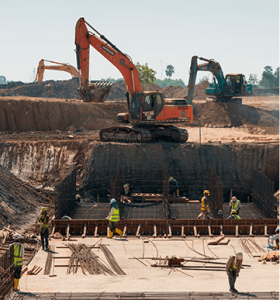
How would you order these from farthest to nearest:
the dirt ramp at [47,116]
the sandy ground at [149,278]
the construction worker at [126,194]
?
the dirt ramp at [47,116] → the construction worker at [126,194] → the sandy ground at [149,278]

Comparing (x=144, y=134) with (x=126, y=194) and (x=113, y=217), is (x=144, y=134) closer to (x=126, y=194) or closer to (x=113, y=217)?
(x=126, y=194)

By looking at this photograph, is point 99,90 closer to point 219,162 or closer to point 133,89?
point 133,89

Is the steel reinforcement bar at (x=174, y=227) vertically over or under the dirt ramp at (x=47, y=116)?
under

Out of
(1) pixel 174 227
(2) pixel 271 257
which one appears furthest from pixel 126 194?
(2) pixel 271 257

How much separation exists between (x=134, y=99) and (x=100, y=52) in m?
3.32

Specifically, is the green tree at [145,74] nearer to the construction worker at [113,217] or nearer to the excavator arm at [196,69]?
the excavator arm at [196,69]

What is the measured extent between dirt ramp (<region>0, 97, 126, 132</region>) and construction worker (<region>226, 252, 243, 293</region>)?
93.0 feet

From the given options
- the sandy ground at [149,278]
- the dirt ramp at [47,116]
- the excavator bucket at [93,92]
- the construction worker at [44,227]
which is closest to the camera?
the sandy ground at [149,278]

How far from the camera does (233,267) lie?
1133 cm

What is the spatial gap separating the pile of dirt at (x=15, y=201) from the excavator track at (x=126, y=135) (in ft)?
24.0

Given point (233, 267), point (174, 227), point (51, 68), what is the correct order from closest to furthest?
1. point (233, 267)
2. point (174, 227)
3. point (51, 68)

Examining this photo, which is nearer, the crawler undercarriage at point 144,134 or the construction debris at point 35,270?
the construction debris at point 35,270

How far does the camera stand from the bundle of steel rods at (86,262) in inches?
522

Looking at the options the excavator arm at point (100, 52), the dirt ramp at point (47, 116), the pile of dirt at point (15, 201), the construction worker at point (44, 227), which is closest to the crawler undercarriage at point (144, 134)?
the excavator arm at point (100, 52)
